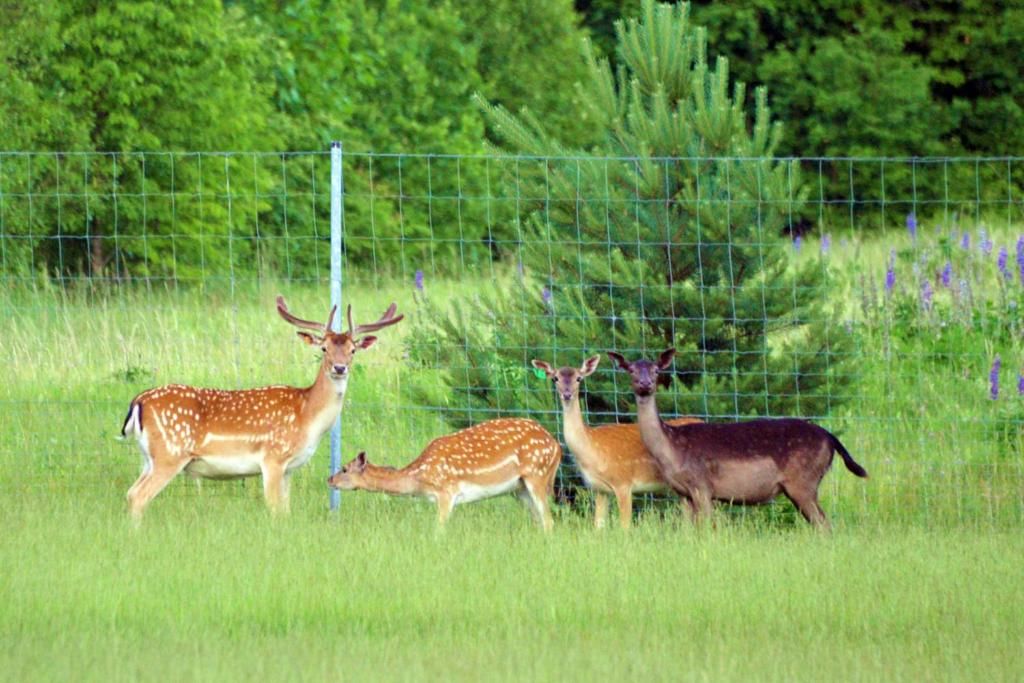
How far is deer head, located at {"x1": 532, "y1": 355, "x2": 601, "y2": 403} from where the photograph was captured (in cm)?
1085

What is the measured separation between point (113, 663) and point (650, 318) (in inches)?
189

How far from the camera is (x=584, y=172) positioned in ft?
37.6

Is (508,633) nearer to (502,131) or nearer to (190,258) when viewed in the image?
(502,131)

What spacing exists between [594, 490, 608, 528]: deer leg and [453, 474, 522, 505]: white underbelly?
49 cm

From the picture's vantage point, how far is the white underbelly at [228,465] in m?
11.0

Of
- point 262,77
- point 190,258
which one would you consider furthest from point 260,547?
point 262,77

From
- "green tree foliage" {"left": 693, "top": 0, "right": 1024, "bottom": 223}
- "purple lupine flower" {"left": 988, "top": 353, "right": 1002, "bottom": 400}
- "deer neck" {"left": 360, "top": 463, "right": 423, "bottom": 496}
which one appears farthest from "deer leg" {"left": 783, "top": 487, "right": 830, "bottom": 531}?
"green tree foliage" {"left": 693, "top": 0, "right": 1024, "bottom": 223}

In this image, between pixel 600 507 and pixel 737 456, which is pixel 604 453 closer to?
pixel 600 507

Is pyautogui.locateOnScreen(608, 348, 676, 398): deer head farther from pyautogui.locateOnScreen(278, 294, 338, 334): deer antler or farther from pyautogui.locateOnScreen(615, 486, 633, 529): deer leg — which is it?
pyautogui.locateOnScreen(278, 294, 338, 334): deer antler

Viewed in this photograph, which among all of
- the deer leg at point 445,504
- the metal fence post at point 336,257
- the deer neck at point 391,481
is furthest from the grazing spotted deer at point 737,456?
the metal fence post at point 336,257

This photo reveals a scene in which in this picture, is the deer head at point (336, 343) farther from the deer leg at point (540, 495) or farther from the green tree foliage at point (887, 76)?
the green tree foliage at point (887, 76)

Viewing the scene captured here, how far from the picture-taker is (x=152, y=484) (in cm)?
1090

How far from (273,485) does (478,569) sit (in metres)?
2.14

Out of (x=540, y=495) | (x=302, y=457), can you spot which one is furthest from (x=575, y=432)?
(x=302, y=457)
